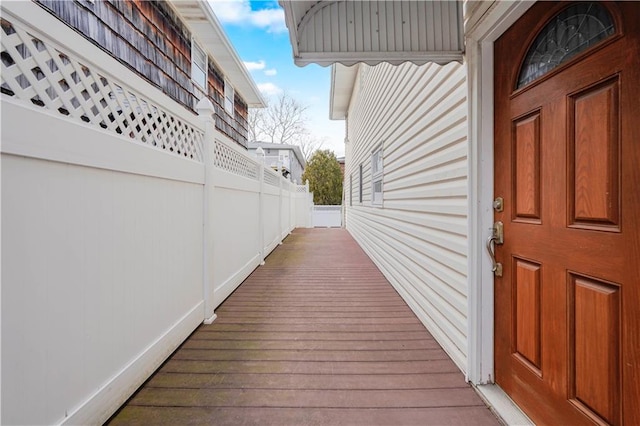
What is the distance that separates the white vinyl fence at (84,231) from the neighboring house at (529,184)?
1114 mm

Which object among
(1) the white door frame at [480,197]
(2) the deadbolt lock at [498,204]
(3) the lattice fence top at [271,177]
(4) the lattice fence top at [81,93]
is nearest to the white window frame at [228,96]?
(3) the lattice fence top at [271,177]

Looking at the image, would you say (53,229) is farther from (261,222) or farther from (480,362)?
(261,222)

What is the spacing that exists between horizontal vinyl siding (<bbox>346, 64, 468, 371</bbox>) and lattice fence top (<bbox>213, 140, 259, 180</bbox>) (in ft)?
6.84

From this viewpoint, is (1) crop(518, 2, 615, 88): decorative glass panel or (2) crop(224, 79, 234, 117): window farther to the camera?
(2) crop(224, 79, 234, 117): window

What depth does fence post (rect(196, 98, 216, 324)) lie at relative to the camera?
2826 mm

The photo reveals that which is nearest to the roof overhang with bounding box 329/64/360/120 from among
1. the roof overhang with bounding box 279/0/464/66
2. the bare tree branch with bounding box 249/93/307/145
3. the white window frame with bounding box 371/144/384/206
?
the white window frame with bounding box 371/144/384/206

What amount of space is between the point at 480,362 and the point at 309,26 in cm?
Answer: 233

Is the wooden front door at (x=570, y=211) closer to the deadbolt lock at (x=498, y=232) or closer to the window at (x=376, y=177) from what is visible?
the deadbolt lock at (x=498, y=232)

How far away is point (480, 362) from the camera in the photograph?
5.99 ft

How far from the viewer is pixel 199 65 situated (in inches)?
231

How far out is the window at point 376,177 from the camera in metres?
5.16

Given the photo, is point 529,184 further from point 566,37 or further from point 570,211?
point 566,37

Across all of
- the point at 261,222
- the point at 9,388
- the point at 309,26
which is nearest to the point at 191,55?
the point at 261,222

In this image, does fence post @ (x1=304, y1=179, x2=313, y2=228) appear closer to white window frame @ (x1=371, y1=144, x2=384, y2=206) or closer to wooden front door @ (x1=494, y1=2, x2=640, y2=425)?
white window frame @ (x1=371, y1=144, x2=384, y2=206)
